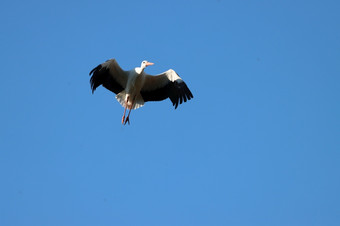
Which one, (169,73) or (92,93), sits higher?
Answer: (169,73)

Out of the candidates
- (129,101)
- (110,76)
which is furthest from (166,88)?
(110,76)

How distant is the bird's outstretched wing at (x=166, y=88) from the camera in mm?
18155

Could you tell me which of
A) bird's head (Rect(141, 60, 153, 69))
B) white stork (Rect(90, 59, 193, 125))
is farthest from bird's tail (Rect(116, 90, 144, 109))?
bird's head (Rect(141, 60, 153, 69))

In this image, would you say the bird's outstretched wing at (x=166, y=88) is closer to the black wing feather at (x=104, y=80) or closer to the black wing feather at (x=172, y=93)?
the black wing feather at (x=172, y=93)

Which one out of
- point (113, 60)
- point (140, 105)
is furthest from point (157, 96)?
point (113, 60)

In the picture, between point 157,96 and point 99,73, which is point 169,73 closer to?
point 157,96

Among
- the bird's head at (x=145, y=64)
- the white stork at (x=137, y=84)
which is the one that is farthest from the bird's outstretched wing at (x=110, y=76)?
the bird's head at (x=145, y=64)

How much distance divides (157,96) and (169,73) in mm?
771

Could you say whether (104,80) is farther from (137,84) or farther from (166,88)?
(166,88)

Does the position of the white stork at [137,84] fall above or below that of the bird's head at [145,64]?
below

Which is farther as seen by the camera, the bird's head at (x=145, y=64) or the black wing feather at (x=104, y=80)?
the bird's head at (x=145, y=64)

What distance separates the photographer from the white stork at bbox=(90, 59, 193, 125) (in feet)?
58.6

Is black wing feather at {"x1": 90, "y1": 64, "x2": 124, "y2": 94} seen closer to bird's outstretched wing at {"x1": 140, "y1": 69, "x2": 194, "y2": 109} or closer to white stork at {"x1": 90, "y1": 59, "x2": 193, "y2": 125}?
white stork at {"x1": 90, "y1": 59, "x2": 193, "y2": 125}

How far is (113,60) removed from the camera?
699 inches
